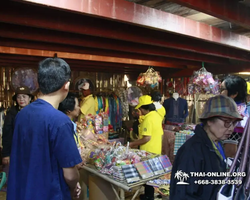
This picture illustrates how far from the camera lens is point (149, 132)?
324 centimetres

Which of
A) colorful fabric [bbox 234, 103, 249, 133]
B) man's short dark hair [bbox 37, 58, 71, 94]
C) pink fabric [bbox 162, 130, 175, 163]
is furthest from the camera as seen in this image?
pink fabric [bbox 162, 130, 175, 163]

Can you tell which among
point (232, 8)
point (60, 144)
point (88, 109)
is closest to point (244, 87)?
point (232, 8)

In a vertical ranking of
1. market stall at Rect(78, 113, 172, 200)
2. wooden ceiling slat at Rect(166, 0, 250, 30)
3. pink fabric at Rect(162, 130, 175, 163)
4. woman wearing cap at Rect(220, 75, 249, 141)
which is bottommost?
pink fabric at Rect(162, 130, 175, 163)

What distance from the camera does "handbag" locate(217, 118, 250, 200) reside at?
2.79 ft

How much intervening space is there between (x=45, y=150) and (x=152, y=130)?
2211 mm

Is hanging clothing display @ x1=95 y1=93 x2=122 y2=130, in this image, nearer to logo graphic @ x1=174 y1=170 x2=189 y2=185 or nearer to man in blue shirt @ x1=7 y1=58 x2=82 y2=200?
man in blue shirt @ x1=7 y1=58 x2=82 y2=200

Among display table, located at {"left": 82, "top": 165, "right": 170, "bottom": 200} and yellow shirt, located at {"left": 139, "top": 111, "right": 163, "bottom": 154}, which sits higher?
yellow shirt, located at {"left": 139, "top": 111, "right": 163, "bottom": 154}

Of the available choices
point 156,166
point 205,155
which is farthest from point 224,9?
point 156,166

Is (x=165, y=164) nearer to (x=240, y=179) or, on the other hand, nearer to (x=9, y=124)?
(x=240, y=179)

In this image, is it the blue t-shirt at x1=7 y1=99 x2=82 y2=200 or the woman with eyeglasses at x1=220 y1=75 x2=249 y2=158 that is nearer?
the blue t-shirt at x1=7 y1=99 x2=82 y2=200

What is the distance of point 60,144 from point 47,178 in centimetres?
26

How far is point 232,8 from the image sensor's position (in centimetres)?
178

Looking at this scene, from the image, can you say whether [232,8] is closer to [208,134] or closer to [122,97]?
[208,134]

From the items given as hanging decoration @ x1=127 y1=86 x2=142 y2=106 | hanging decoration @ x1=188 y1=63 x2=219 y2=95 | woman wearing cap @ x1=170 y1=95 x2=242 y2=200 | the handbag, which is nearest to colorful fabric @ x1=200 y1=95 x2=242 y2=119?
woman wearing cap @ x1=170 y1=95 x2=242 y2=200
